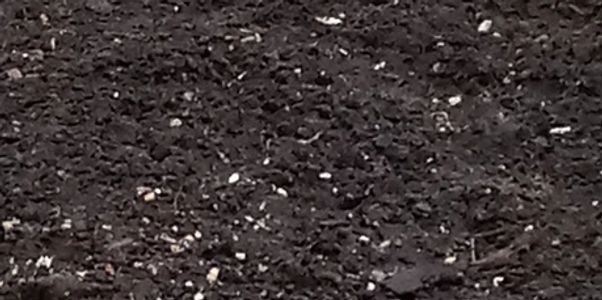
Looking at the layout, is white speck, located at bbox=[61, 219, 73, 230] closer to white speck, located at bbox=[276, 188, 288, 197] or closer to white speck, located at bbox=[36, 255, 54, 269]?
white speck, located at bbox=[36, 255, 54, 269]

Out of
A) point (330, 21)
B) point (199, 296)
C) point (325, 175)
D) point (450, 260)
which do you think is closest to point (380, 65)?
point (330, 21)

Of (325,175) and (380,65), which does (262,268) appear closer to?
(325,175)

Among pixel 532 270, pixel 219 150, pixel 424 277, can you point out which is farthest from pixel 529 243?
pixel 219 150

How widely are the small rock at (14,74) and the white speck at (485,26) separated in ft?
2.16

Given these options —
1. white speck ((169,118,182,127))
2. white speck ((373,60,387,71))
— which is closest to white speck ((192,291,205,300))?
white speck ((169,118,182,127))

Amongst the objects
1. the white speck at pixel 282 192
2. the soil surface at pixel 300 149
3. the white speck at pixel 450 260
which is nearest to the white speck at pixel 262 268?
the soil surface at pixel 300 149

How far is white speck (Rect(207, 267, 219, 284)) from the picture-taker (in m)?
1.50

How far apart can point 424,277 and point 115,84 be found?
536mm

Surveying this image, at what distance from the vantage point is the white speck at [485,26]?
1.82 m

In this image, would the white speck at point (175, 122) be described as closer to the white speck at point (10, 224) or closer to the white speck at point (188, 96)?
the white speck at point (188, 96)

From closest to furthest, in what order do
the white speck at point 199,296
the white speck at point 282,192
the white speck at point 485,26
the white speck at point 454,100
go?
the white speck at point 199,296, the white speck at point 282,192, the white speck at point 454,100, the white speck at point 485,26

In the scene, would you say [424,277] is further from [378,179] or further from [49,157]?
[49,157]

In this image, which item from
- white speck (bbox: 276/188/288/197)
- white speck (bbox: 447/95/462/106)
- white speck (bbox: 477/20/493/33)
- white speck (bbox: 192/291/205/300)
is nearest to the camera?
white speck (bbox: 192/291/205/300)

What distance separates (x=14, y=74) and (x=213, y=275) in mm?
474
